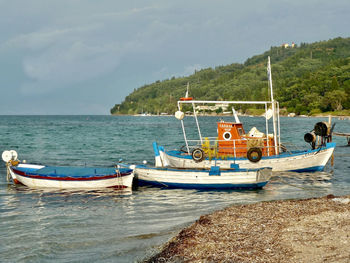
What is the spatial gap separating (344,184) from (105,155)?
31.4 metres

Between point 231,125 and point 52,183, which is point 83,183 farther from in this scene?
point 231,125

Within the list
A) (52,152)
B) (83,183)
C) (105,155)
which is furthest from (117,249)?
(52,152)

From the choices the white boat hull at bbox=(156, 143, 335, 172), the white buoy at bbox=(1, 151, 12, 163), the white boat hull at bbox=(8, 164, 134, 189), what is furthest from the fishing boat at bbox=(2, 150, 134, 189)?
the white boat hull at bbox=(156, 143, 335, 172)

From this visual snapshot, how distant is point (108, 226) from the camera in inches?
677

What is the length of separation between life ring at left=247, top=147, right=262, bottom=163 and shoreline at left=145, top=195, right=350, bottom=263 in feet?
39.2

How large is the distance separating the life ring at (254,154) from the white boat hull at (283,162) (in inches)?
39.4

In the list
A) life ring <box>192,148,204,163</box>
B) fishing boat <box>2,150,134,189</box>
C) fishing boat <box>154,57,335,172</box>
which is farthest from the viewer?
fishing boat <box>154,57,335,172</box>

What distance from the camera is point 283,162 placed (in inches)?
1235

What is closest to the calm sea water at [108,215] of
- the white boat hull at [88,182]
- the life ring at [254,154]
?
the white boat hull at [88,182]

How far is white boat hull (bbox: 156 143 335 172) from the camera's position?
101ft

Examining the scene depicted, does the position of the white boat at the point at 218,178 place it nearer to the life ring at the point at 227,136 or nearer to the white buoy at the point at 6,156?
the life ring at the point at 227,136

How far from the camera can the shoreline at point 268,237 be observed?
1123 centimetres

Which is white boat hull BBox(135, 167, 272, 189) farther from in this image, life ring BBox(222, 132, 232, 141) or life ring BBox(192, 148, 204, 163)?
life ring BBox(222, 132, 232, 141)

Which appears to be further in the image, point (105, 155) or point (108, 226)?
point (105, 155)
